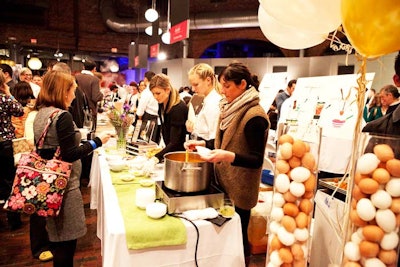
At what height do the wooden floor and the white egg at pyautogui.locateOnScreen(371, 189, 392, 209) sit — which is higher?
the white egg at pyautogui.locateOnScreen(371, 189, 392, 209)

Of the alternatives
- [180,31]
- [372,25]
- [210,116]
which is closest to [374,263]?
[372,25]

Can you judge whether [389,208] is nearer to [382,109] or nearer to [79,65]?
[382,109]

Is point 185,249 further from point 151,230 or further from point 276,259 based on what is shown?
point 276,259

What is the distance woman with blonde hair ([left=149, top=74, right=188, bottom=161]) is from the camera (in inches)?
92.4

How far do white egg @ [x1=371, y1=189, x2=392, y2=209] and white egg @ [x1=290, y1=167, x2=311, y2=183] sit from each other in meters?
0.23

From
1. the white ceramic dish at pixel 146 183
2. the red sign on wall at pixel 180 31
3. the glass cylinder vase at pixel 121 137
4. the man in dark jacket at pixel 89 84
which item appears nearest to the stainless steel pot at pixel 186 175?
the white ceramic dish at pixel 146 183

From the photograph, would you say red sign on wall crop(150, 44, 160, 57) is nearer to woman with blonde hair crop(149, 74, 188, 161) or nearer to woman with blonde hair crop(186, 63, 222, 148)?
woman with blonde hair crop(186, 63, 222, 148)

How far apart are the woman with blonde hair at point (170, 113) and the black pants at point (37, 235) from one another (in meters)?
1.08

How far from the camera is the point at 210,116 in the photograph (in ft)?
9.23

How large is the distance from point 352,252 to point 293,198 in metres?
0.24

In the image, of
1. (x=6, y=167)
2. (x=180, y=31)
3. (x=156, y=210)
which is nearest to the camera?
(x=156, y=210)

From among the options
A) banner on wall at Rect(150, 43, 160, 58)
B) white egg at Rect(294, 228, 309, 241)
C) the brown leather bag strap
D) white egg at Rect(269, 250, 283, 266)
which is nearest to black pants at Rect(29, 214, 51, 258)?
the brown leather bag strap

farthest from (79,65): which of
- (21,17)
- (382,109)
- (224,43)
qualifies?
(382,109)

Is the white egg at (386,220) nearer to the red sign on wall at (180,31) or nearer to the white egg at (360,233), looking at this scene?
the white egg at (360,233)
